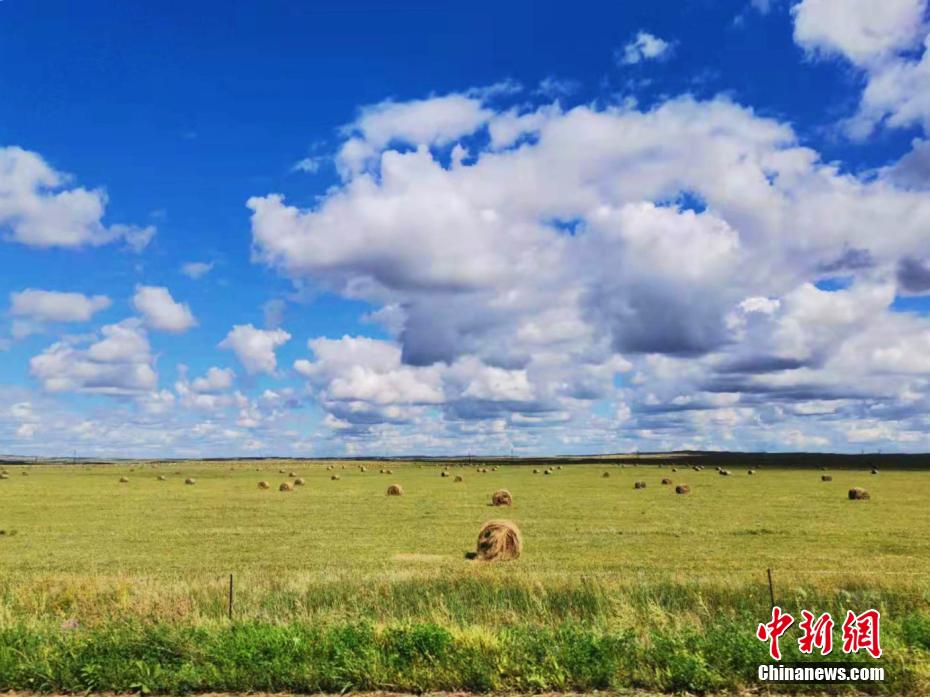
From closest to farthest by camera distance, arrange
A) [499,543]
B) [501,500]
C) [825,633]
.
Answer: [825,633] → [499,543] → [501,500]

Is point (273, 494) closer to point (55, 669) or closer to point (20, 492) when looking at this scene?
point (20, 492)

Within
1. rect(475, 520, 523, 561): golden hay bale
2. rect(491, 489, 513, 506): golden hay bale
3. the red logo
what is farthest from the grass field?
rect(491, 489, 513, 506): golden hay bale

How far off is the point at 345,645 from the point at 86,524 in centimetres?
4117

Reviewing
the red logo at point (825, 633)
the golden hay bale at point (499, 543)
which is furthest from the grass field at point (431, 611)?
the golden hay bale at point (499, 543)

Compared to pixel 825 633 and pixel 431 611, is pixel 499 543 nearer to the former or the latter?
pixel 431 611

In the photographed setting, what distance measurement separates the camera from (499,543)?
31250 mm

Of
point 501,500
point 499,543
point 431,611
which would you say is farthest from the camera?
point 501,500

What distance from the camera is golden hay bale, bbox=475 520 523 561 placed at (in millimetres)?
30969

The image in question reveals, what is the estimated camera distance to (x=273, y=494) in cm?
7531

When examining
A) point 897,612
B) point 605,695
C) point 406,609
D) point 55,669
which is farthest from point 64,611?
point 897,612

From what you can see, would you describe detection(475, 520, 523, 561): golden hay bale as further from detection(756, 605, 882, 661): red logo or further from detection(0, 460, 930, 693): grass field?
detection(756, 605, 882, 661): red logo

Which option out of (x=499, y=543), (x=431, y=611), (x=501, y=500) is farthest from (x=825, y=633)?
(x=501, y=500)

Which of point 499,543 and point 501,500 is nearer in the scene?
point 499,543

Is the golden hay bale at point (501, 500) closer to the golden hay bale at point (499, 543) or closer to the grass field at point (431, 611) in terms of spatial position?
the grass field at point (431, 611)
